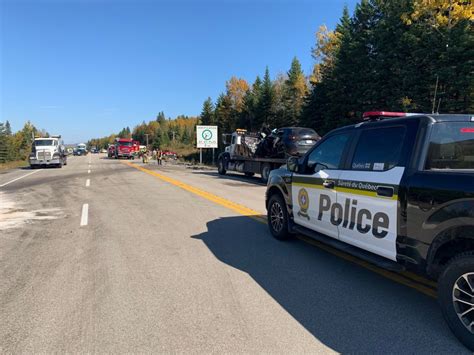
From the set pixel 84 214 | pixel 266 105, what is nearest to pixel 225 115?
pixel 266 105

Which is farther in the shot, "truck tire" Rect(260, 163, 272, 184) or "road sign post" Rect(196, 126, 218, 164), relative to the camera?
"road sign post" Rect(196, 126, 218, 164)

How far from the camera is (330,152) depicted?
5.11m

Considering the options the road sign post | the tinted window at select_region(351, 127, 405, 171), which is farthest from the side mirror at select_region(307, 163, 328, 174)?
the road sign post

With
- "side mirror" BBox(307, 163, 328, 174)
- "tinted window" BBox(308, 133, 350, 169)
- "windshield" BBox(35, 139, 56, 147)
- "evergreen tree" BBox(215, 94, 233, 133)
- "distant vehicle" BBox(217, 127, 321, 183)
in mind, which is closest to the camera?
"tinted window" BBox(308, 133, 350, 169)

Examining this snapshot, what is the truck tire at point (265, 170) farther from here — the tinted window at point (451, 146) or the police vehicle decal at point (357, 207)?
the tinted window at point (451, 146)

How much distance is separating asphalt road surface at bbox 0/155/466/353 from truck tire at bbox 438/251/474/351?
153mm

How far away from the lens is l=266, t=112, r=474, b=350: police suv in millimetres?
3088

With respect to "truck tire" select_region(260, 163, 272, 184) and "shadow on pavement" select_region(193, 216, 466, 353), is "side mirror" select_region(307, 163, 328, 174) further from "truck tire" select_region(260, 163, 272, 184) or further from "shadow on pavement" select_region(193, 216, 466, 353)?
"truck tire" select_region(260, 163, 272, 184)

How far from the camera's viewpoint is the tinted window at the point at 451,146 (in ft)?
11.6

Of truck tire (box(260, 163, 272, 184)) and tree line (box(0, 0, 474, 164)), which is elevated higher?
tree line (box(0, 0, 474, 164))

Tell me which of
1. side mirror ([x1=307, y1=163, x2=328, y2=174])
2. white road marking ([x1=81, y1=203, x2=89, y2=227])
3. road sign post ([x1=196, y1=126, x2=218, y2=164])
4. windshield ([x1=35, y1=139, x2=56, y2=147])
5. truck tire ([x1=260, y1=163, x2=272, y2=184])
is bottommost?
white road marking ([x1=81, y1=203, x2=89, y2=227])

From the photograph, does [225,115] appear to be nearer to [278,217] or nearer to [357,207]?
[278,217]

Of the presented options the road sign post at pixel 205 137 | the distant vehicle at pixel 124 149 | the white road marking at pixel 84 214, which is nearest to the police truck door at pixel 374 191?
the white road marking at pixel 84 214

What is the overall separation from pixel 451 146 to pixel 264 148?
1391 cm
